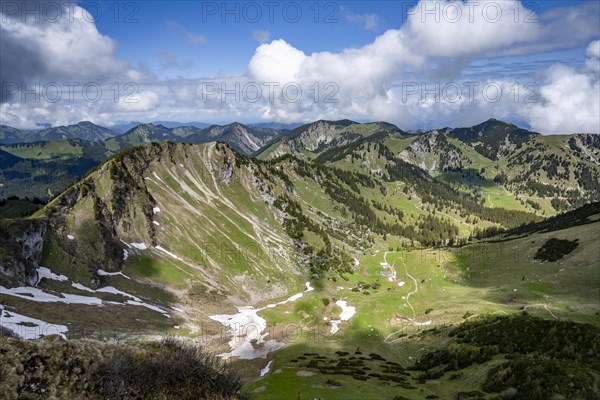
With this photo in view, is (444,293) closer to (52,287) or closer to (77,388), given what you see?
(52,287)

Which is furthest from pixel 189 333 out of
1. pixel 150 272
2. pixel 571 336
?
pixel 571 336

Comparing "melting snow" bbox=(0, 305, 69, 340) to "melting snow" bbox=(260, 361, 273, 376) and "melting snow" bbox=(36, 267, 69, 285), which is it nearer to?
"melting snow" bbox=(36, 267, 69, 285)

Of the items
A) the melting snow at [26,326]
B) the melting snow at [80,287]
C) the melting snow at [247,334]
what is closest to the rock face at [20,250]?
the melting snow at [80,287]

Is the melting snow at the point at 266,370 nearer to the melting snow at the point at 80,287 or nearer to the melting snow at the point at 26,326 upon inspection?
the melting snow at the point at 26,326

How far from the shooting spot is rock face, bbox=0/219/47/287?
327 ft

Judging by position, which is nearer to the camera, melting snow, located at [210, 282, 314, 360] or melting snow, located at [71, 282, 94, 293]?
melting snow, located at [210, 282, 314, 360]

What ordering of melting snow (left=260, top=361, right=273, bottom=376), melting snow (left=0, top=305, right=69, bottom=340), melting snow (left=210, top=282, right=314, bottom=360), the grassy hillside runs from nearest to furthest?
the grassy hillside → melting snow (left=0, top=305, right=69, bottom=340) → melting snow (left=260, top=361, right=273, bottom=376) → melting snow (left=210, top=282, right=314, bottom=360)

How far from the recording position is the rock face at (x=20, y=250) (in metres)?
99.7

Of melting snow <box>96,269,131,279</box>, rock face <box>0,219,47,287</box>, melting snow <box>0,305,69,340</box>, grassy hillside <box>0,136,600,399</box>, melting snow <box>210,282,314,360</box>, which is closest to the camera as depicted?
grassy hillside <box>0,136,600,399</box>

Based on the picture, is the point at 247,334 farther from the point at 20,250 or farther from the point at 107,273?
the point at 20,250

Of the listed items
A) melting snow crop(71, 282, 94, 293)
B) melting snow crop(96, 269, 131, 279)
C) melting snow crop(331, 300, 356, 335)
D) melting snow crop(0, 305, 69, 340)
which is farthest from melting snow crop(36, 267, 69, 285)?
melting snow crop(331, 300, 356, 335)

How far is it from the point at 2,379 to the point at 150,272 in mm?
126895

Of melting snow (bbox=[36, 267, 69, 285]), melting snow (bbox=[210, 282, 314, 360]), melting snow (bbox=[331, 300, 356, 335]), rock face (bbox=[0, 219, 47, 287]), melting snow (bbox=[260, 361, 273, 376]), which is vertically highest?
rock face (bbox=[0, 219, 47, 287])

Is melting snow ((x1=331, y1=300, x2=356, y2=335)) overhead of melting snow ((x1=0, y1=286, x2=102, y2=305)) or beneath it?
beneath
